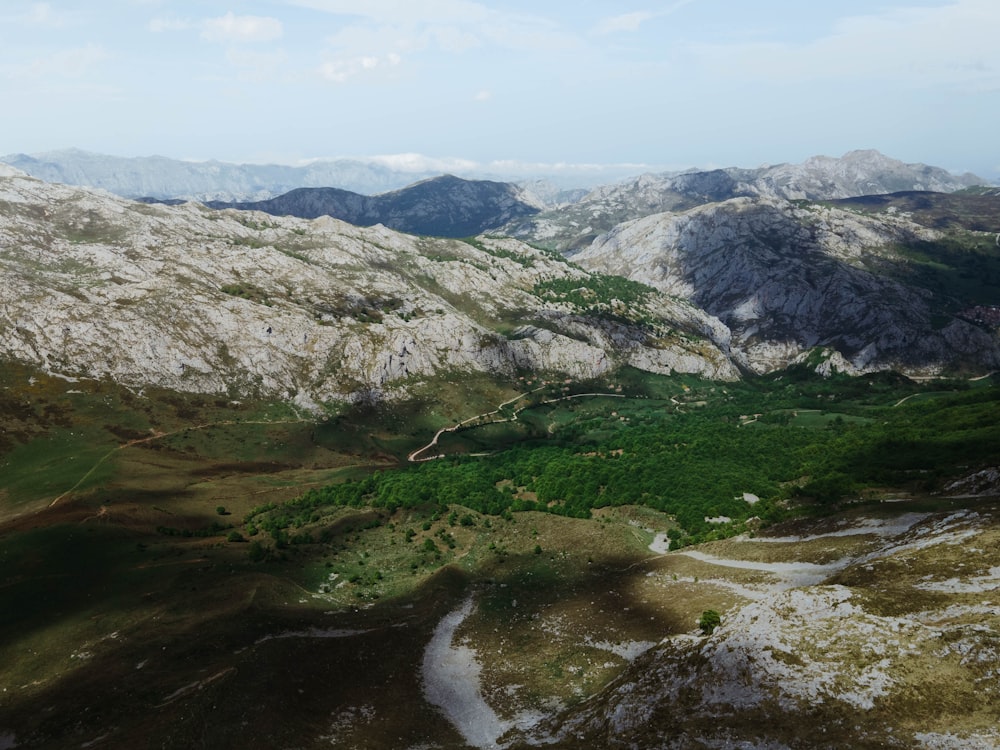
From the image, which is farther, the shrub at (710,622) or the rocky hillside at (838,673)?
the shrub at (710,622)

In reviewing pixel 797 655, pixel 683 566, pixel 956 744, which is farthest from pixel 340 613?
pixel 956 744

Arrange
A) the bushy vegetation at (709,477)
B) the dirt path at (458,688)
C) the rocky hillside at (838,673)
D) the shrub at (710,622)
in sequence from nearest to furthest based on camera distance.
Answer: the rocky hillside at (838,673), the shrub at (710,622), the dirt path at (458,688), the bushy vegetation at (709,477)

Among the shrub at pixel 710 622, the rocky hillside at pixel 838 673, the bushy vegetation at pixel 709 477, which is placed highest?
the rocky hillside at pixel 838 673

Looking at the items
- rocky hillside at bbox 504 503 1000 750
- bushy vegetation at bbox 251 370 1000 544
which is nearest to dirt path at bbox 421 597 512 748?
rocky hillside at bbox 504 503 1000 750

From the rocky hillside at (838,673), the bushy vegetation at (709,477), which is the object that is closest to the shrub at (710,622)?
the rocky hillside at (838,673)

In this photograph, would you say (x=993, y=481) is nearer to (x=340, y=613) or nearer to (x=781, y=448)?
(x=781, y=448)

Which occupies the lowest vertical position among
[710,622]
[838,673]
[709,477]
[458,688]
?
[709,477]

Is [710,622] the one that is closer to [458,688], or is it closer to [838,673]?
[838,673]

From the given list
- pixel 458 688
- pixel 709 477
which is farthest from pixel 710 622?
pixel 709 477

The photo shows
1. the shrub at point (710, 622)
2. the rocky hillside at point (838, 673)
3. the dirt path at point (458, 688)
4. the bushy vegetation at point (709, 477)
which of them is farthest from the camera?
the bushy vegetation at point (709, 477)

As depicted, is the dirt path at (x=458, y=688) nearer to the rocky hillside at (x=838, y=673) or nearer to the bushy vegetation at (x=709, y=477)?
the rocky hillside at (x=838, y=673)

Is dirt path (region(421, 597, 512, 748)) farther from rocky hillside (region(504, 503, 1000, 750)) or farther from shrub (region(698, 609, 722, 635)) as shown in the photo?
shrub (region(698, 609, 722, 635))
